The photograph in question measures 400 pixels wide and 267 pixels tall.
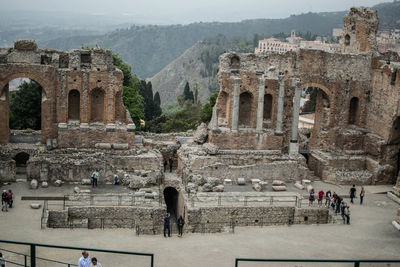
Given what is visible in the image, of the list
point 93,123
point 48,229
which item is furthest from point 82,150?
point 48,229

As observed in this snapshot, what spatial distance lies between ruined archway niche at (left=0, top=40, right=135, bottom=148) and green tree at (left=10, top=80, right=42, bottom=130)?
9.72m

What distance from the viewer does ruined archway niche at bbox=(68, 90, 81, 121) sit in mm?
34625

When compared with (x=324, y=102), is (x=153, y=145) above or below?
below

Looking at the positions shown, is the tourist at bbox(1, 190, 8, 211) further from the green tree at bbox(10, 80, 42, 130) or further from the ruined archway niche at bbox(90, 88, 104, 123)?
the green tree at bbox(10, 80, 42, 130)

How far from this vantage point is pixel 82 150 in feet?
107

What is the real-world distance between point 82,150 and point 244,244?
12.5 meters

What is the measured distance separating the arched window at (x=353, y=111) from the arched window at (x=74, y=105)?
18.7 meters

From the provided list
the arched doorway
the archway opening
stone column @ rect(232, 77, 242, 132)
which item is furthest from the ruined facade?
the archway opening

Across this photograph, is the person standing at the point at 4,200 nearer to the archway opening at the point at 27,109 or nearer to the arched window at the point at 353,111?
the archway opening at the point at 27,109

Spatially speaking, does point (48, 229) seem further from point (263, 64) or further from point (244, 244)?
point (263, 64)

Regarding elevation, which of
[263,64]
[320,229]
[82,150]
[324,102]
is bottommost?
[320,229]

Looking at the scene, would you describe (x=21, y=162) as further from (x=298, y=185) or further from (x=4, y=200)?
(x=298, y=185)

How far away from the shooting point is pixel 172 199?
34500 mm

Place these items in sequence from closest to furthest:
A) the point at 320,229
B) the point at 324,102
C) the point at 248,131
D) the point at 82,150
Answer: the point at 320,229 < the point at 82,150 < the point at 248,131 < the point at 324,102
